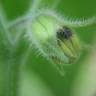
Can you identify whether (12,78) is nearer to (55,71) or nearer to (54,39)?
(54,39)

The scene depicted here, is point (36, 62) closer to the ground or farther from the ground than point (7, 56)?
farther from the ground

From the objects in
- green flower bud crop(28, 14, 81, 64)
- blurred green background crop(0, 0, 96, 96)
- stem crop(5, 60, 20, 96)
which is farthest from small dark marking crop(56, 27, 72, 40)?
blurred green background crop(0, 0, 96, 96)

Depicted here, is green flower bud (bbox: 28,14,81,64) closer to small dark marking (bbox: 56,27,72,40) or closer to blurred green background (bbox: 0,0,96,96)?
small dark marking (bbox: 56,27,72,40)

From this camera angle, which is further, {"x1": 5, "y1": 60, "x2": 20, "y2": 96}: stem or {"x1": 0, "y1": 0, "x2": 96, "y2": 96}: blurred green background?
{"x1": 0, "y1": 0, "x2": 96, "y2": 96}: blurred green background

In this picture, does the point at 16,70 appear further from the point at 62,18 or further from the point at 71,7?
the point at 71,7

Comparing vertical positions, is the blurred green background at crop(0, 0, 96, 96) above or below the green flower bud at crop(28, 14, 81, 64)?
above

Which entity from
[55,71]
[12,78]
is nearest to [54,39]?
[12,78]

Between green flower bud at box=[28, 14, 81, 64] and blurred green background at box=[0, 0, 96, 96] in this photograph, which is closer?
green flower bud at box=[28, 14, 81, 64]

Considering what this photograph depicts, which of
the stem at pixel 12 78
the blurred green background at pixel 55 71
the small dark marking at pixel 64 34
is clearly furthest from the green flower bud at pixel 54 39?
the blurred green background at pixel 55 71

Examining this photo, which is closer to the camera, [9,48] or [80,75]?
[9,48]

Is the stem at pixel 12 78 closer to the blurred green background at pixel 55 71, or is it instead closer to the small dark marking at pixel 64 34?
the small dark marking at pixel 64 34

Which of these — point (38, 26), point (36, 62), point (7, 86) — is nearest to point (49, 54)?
point (38, 26)
